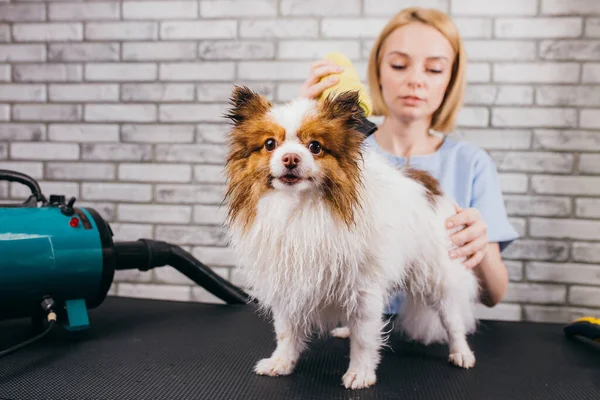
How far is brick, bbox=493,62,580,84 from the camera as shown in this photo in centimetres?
194

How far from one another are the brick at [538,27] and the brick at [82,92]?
1.56 m

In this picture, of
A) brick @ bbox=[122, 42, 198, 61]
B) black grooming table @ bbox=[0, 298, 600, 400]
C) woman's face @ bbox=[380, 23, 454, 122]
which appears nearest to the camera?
black grooming table @ bbox=[0, 298, 600, 400]

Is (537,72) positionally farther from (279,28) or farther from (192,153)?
(192,153)

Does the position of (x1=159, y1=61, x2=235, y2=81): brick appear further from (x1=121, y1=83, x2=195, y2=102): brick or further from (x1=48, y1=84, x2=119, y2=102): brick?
(x1=48, y1=84, x2=119, y2=102): brick

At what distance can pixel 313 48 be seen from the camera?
2041 millimetres

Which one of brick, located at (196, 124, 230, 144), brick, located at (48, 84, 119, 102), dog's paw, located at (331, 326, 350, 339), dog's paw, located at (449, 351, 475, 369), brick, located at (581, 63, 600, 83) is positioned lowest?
dog's paw, located at (331, 326, 350, 339)

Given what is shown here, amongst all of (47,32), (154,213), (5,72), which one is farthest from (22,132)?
(154,213)

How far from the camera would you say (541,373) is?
104cm

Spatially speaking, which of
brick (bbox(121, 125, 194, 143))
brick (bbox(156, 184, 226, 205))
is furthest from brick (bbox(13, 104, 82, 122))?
brick (bbox(156, 184, 226, 205))

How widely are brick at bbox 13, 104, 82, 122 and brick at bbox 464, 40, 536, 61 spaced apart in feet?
5.34

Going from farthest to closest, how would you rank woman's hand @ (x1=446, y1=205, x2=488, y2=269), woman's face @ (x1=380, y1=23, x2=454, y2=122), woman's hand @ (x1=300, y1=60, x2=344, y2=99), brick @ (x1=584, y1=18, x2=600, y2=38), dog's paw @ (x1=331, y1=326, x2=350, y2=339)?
brick @ (x1=584, y1=18, x2=600, y2=38), woman's face @ (x1=380, y1=23, x2=454, y2=122), dog's paw @ (x1=331, y1=326, x2=350, y2=339), woman's hand @ (x1=446, y1=205, x2=488, y2=269), woman's hand @ (x1=300, y1=60, x2=344, y2=99)

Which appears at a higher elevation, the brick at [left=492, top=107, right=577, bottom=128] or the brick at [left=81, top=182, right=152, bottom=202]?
the brick at [left=492, top=107, right=577, bottom=128]

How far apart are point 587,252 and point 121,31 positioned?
2.05 metres

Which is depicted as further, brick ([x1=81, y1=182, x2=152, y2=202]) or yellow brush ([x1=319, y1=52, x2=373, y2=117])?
brick ([x1=81, y1=182, x2=152, y2=202])
